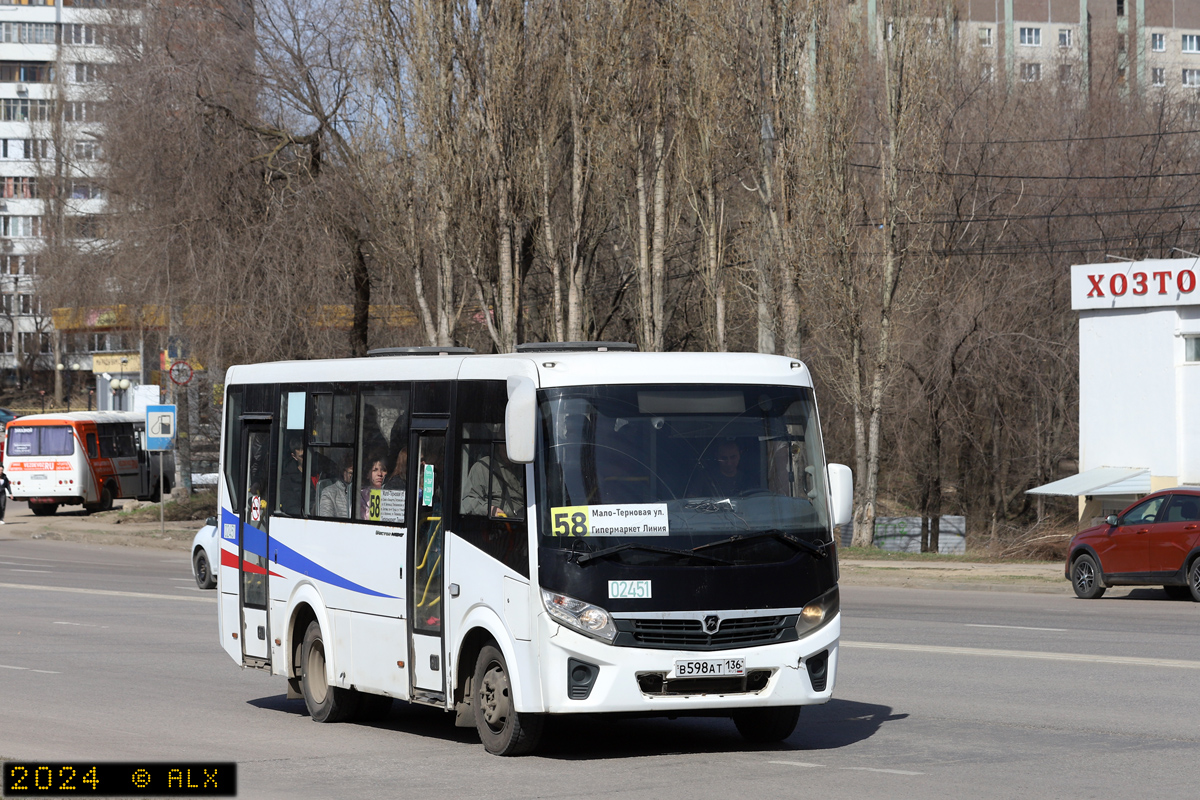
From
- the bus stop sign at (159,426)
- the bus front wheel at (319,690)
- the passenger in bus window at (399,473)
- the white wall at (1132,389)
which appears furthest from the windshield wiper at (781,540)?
the bus stop sign at (159,426)

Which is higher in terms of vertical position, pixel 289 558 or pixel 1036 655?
pixel 289 558

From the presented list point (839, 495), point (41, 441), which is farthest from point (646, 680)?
point (41, 441)

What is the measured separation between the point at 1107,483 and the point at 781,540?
25053 mm

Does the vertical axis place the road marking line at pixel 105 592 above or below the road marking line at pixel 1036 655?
below

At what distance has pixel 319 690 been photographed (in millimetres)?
11992

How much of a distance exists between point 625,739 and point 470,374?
2730mm

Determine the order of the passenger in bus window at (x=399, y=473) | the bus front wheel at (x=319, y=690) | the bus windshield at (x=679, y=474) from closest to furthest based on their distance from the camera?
the bus windshield at (x=679, y=474), the passenger in bus window at (x=399, y=473), the bus front wheel at (x=319, y=690)

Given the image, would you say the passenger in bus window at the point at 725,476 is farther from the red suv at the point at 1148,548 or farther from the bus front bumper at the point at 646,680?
the red suv at the point at 1148,548

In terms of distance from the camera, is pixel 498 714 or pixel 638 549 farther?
pixel 498 714

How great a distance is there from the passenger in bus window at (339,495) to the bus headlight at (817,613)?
141 inches

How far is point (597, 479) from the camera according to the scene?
9.74 metres

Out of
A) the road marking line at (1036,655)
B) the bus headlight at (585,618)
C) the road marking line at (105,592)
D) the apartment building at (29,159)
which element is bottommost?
the road marking line at (105,592)

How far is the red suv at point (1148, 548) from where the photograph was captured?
21.7 metres

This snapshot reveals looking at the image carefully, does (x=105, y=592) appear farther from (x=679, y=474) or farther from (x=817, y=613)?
(x=817, y=613)
